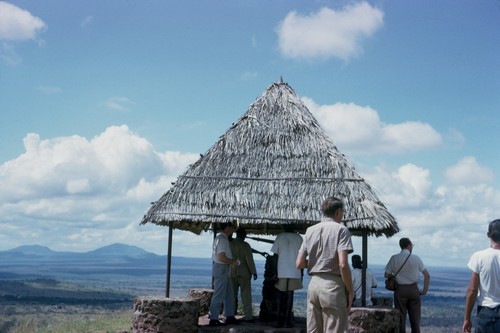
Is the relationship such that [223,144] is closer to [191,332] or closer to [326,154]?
[326,154]

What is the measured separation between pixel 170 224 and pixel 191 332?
5.59ft

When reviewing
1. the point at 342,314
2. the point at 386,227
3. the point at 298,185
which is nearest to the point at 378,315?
the point at 386,227

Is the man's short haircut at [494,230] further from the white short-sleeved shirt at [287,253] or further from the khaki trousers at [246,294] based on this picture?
the khaki trousers at [246,294]

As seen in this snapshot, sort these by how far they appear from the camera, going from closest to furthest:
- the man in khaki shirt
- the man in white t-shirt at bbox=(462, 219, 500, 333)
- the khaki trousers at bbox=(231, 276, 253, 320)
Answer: the man in white t-shirt at bbox=(462, 219, 500, 333) < the man in khaki shirt < the khaki trousers at bbox=(231, 276, 253, 320)

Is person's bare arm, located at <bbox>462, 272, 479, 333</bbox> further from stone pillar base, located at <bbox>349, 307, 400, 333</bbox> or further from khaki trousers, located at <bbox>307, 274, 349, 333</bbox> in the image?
stone pillar base, located at <bbox>349, 307, 400, 333</bbox>

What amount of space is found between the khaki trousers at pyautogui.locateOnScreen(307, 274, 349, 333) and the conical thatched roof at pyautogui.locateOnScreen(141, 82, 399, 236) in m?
3.44

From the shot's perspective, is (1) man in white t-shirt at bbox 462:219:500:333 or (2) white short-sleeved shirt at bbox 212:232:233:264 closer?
(1) man in white t-shirt at bbox 462:219:500:333

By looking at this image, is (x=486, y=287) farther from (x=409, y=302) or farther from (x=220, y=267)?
(x=220, y=267)

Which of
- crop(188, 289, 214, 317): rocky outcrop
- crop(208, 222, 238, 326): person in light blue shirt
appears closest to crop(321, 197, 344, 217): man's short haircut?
crop(208, 222, 238, 326): person in light blue shirt

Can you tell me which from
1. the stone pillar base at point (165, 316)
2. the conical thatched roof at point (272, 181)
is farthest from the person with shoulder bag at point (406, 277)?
the stone pillar base at point (165, 316)

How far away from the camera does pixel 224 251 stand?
34.6 ft

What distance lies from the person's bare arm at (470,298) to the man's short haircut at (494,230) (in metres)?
0.36

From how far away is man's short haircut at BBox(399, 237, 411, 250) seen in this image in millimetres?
9891

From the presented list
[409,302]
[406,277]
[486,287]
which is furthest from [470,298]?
[409,302]
